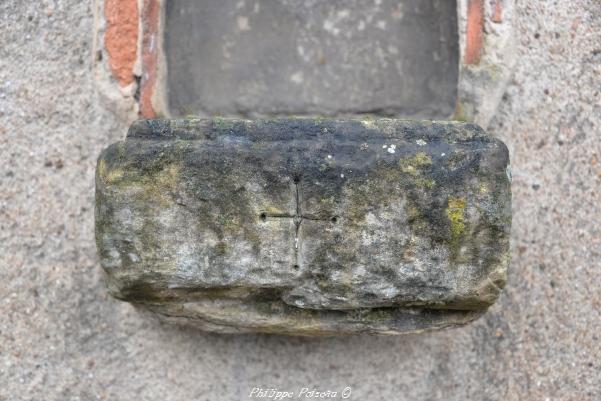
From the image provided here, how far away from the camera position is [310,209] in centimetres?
134

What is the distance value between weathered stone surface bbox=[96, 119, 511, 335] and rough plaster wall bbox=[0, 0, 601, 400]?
0.30 meters

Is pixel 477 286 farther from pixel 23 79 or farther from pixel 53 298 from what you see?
pixel 23 79

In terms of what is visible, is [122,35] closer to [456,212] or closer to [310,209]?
[310,209]

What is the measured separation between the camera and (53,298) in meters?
1.63

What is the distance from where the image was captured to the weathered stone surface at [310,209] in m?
1.33

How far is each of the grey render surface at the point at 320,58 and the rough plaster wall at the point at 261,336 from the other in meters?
0.19

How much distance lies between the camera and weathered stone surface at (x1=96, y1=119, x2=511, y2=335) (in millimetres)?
1332

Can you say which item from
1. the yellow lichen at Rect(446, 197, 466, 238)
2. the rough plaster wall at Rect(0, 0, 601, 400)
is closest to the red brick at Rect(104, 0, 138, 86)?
the rough plaster wall at Rect(0, 0, 601, 400)

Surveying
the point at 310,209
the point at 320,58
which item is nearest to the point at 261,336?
the point at 310,209

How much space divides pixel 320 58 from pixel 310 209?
575 millimetres

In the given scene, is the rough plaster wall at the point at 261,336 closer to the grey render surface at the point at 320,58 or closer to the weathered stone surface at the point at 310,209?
the grey render surface at the point at 320,58

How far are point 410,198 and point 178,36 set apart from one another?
2.37 feet

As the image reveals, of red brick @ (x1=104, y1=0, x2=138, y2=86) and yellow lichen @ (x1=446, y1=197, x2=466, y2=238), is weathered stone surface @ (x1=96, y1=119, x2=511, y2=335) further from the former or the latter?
red brick @ (x1=104, y1=0, x2=138, y2=86)

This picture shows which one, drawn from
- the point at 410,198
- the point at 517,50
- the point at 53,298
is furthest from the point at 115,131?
the point at 517,50
